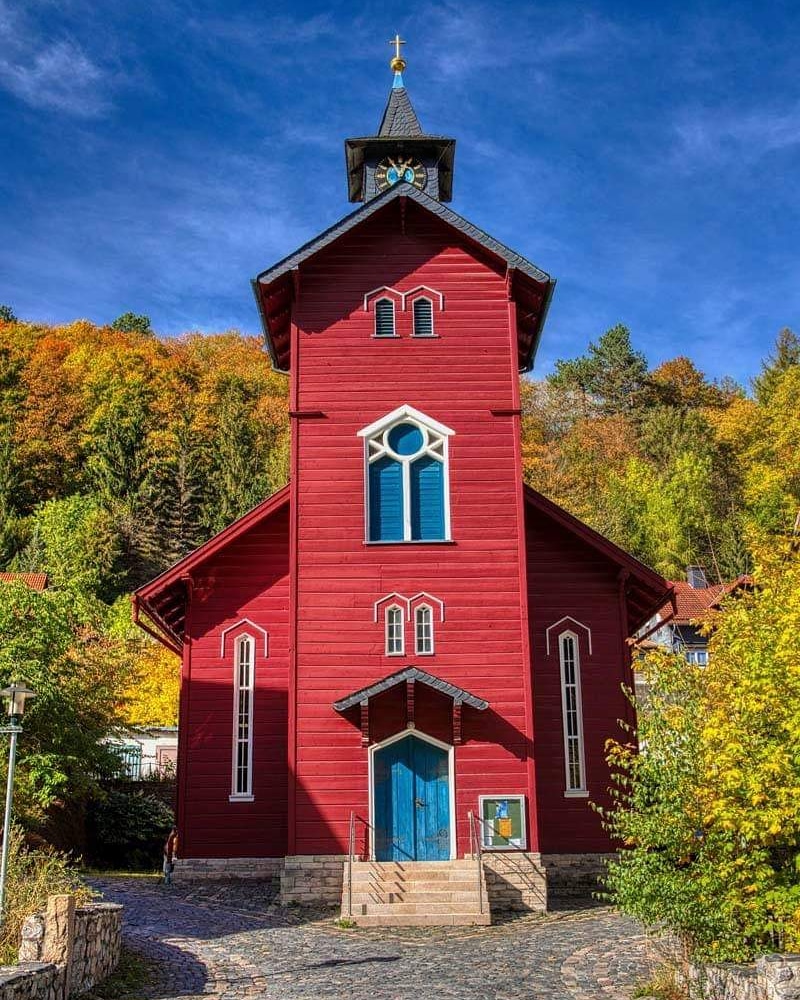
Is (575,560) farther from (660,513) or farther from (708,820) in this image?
(660,513)

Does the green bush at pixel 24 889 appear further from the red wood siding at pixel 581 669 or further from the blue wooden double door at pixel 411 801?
the red wood siding at pixel 581 669

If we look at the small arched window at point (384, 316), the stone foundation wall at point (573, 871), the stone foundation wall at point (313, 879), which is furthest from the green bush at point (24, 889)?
the small arched window at point (384, 316)

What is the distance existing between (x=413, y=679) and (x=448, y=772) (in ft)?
6.07

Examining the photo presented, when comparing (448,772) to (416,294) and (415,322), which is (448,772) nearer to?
(415,322)

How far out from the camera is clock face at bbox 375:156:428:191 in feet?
79.5

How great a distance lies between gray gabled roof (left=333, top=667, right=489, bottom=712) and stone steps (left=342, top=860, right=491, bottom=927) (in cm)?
263

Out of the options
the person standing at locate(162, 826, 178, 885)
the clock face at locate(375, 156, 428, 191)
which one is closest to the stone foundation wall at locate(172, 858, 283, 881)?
the person standing at locate(162, 826, 178, 885)

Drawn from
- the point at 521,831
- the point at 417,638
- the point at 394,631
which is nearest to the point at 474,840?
the point at 521,831

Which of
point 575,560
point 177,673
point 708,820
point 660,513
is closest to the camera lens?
point 708,820

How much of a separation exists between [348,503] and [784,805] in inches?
441

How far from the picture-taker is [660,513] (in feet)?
170

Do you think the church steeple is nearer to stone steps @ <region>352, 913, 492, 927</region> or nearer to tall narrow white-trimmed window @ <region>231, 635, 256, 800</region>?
tall narrow white-trimmed window @ <region>231, 635, 256, 800</region>

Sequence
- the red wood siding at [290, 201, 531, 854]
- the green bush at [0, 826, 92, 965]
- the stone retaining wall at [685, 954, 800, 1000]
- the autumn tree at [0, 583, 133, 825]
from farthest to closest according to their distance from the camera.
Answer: the red wood siding at [290, 201, 531, 854] < the autumn tree at [0, 583, 133, 825] < the green bush at [0, 826, 92, 965] < the stone retaining wall at [685, 954, 800, 1000]

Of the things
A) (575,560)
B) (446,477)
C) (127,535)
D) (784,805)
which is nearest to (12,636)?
(446,477)
